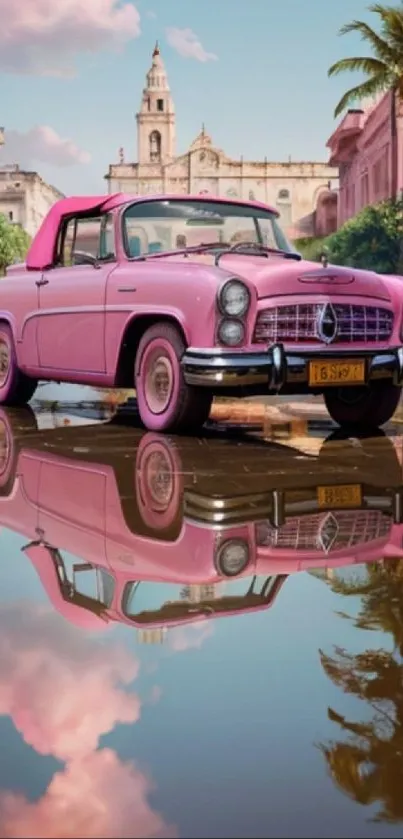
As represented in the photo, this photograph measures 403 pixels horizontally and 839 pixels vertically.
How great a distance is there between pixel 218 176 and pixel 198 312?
337ft

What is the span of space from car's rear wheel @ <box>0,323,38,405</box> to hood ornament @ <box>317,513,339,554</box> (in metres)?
5.13

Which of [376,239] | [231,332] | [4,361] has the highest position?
[376,239]

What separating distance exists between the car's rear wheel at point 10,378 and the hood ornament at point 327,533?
16.8ft

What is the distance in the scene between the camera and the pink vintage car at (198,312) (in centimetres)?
693

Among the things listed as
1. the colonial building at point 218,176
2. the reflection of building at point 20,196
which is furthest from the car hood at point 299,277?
the colonial building at point 218,176

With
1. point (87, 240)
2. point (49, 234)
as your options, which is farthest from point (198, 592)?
point (49, 234)

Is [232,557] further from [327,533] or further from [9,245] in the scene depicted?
[9,245]

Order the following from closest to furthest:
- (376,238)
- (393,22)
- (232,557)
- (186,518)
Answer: (232,557)
(186,518)
(393,22)
(376,238)

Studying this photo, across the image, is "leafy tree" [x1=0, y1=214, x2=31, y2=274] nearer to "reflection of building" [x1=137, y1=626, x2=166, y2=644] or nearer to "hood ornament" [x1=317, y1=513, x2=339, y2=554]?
"hood ornament" [x1=317, y1=513, x2=339, y2=554]

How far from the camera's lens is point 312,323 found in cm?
709

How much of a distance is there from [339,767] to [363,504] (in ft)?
9.12

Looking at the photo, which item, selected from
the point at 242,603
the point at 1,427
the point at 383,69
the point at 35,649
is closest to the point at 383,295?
the point at 1,427

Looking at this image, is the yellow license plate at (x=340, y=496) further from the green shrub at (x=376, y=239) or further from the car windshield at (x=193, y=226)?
the green shrub at (x=376, y=239)

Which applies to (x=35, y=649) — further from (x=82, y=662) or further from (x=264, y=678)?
(x=264, y=678)
